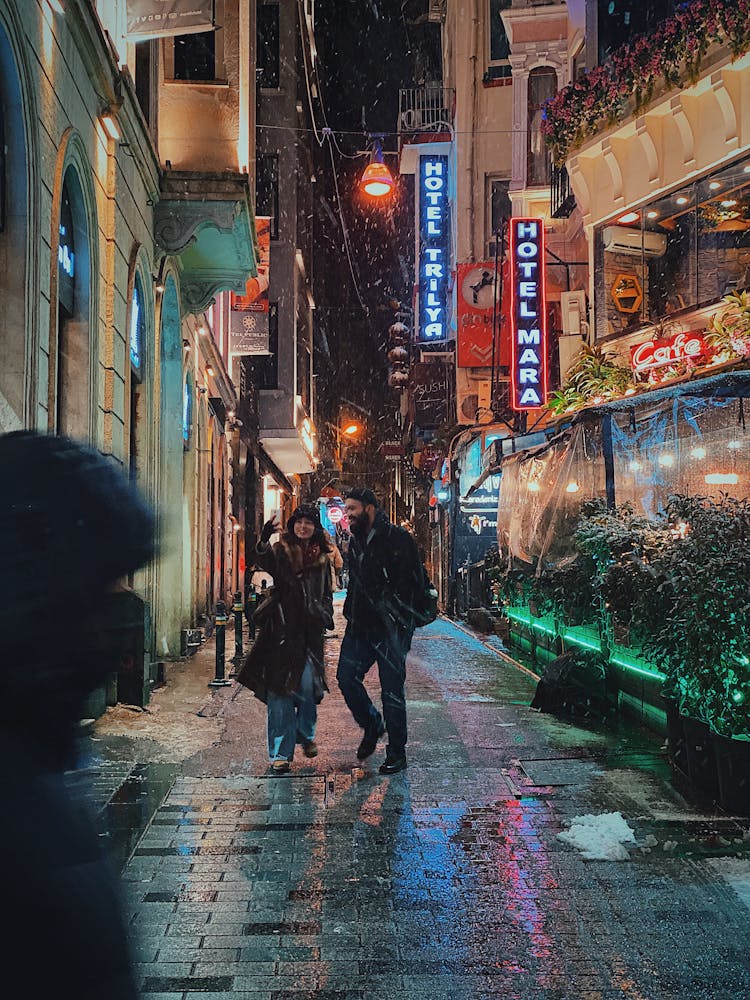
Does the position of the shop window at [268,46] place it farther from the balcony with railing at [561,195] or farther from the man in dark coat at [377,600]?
the man in dark coat at [377,600]

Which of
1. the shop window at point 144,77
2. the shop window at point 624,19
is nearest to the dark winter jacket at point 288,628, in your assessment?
the shop window at point 144,77

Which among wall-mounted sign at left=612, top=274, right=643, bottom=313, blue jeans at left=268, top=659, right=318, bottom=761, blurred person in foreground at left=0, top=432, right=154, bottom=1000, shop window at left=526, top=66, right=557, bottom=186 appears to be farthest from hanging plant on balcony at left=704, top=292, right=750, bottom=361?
shop window at left=526, top=66, right=557, bottom=186

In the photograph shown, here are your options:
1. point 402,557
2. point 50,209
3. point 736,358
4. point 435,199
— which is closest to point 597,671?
point 402,557

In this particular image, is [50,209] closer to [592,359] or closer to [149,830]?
[149,830]

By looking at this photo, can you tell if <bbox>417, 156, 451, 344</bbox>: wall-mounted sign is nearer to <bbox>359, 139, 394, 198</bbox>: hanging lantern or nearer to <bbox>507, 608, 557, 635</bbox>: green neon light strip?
<bbox>359, 139, 394, 198</bbox>: hanging lantern

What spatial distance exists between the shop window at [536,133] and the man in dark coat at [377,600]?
718 inches

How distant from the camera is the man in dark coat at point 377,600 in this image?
24.5 ft

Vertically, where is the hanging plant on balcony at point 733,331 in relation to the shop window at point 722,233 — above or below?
below

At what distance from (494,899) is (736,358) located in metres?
7.88

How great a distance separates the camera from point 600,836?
551 cm

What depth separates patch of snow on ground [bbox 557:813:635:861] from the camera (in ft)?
17.3

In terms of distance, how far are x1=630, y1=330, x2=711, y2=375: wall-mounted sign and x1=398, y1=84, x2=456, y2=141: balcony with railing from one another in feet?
75.5

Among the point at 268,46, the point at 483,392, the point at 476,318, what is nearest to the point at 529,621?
the point at 476,318

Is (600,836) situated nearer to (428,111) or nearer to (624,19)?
(624,19)
